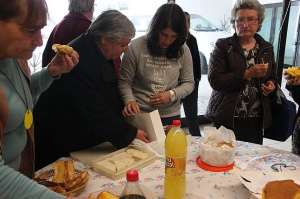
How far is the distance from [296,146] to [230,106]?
517 millimetres

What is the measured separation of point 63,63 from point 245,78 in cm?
118

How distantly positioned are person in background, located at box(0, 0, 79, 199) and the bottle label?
370 mm

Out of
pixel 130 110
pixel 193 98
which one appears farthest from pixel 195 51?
pixel 130 110

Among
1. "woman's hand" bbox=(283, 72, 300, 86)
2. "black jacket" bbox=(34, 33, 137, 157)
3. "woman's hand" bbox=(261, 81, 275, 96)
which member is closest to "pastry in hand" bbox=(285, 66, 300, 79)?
"woman's hand" bbox=(283, 72, 300, 86)

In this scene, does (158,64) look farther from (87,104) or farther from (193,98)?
(193,98)

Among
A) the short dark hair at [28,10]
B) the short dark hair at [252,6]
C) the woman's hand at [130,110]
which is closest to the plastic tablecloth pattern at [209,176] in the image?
the woman's hand at [130,110]

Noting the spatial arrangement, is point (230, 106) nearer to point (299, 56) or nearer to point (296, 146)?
point (296, 146)

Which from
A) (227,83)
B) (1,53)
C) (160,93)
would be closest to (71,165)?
(1,53)

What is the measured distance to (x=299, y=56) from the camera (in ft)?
16.6

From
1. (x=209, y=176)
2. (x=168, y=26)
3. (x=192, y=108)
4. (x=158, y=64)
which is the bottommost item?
(x=192, y=108)

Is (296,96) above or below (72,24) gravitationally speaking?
below

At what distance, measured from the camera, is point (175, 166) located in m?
0.94

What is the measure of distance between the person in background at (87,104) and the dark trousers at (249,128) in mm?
820

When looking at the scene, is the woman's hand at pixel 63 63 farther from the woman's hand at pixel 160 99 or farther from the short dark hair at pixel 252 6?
the short dark hair at pixel 252 6
